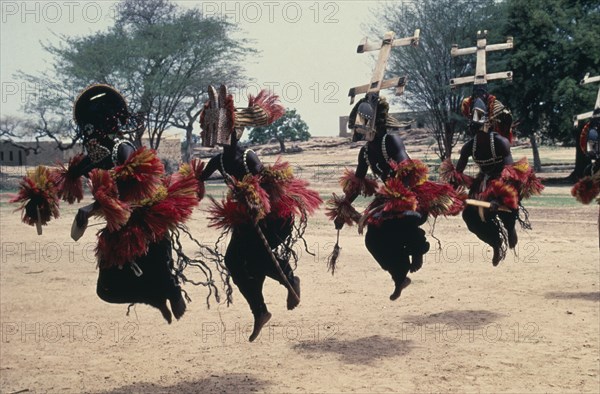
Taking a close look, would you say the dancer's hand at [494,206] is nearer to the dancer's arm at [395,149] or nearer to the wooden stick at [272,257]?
the dancer's arm at [395,149]

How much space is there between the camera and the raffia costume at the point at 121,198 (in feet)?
19.5

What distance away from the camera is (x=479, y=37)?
7.37m

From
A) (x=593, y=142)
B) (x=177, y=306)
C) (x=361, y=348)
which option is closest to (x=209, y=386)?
(x=177, y=306)

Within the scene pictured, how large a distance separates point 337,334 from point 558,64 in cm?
2258

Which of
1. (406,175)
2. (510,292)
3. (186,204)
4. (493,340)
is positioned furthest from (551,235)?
(186,204)

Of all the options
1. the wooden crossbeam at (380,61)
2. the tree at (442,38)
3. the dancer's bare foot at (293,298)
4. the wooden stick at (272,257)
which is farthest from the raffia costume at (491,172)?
the tree at (442,38)

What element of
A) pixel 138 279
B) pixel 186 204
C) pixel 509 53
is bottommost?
pixel 138 279

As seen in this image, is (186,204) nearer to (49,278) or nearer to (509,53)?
(49,278)

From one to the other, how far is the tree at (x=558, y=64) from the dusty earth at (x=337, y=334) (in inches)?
528

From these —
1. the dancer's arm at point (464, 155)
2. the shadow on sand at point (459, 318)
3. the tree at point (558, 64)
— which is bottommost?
the shadow on sand at point (459, 318)

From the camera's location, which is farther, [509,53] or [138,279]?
[509,53]

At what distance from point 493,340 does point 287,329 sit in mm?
2602

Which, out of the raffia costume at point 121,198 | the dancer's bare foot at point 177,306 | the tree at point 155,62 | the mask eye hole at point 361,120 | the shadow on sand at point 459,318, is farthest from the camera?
the tree at point 155,62

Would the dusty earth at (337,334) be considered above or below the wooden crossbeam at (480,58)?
below
